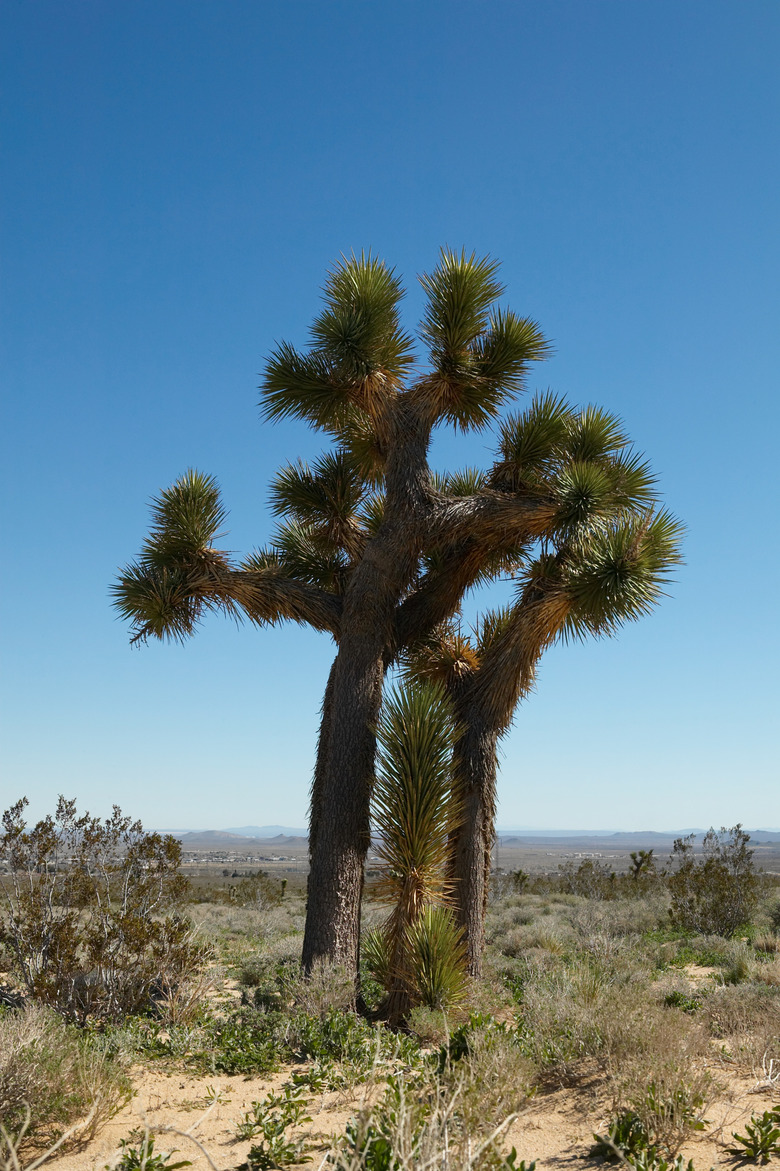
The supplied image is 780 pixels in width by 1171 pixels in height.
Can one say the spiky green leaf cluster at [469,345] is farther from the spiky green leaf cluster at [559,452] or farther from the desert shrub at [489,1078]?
the desert shrub at [489,1078]

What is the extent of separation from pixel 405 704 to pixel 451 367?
4.05 m

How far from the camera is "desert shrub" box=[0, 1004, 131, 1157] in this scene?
4.91 metres

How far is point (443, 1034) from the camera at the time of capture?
23.4 feet

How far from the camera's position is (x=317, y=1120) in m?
5.31

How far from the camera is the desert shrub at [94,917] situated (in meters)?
7.60

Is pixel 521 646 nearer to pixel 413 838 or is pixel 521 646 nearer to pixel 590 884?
pixel 413 838

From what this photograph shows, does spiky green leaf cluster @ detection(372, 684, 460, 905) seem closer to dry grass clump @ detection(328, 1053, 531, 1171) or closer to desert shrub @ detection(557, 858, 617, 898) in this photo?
dry grass clump @ detection(328, 1053, 531, 1171)

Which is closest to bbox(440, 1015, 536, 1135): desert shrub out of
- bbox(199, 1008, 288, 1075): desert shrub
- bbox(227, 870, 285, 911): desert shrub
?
bbox(199, 1008, 288, 1075): desert shrub

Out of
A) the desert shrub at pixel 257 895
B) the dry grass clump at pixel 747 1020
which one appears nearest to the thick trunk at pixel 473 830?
the dry grass clump at pixel 747 1020

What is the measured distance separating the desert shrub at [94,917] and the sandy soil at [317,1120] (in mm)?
1507

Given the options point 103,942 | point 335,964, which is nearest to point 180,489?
point 103,942

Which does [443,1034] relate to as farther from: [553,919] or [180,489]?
[553,919]

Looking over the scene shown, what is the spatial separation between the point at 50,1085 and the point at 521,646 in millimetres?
6143

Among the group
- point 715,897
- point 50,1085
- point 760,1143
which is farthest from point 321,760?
point 715,897
